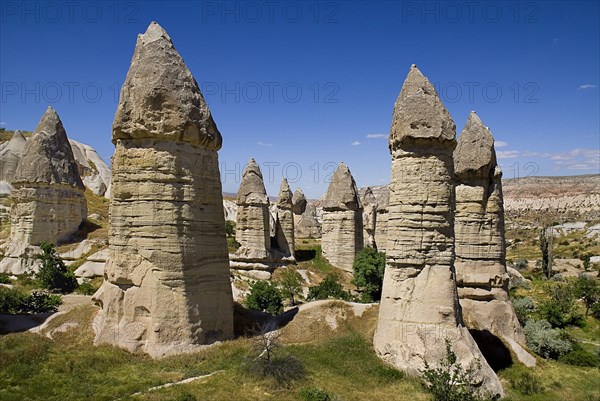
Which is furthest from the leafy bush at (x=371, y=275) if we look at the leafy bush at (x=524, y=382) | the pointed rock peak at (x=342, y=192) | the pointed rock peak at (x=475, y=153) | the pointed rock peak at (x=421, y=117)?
the pointed rock peak at (x=421, y=117)

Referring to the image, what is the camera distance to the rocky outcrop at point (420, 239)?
1222cm

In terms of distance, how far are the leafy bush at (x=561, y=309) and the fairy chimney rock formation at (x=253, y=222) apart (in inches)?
639

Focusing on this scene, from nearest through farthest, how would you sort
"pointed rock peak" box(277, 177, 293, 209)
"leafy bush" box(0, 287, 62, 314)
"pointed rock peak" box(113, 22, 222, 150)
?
"pointed rock peak" box(113, 22, 222, 150) → "leafy bush" box(0, 287, 62, 314) → "pointed rock peak" box(277, 177, 293, 209)

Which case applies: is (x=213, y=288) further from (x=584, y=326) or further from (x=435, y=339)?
(x=584, y=326)

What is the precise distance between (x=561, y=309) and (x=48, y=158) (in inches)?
1221

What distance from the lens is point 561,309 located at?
23719 mm

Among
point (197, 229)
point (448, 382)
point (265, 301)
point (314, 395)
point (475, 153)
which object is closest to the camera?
point (314, 395)

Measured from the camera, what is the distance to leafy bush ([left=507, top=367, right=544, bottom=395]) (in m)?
13.0

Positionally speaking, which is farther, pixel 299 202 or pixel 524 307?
pixel 299 202

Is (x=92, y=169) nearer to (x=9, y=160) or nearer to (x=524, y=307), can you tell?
(x=9, y=160)

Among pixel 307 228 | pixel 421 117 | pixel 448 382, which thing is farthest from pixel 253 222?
pixel 307 228

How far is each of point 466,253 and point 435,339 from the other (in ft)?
20.1

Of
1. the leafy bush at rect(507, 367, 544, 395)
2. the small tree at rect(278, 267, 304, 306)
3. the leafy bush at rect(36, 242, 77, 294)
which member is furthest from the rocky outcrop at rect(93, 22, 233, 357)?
the small tree at rect(278, 267, 304, 306)

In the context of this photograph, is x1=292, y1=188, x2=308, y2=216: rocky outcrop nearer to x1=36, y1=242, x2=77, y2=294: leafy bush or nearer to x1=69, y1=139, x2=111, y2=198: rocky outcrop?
x1=69, y1=139, x2=111, y2=198: rocky outcrop
